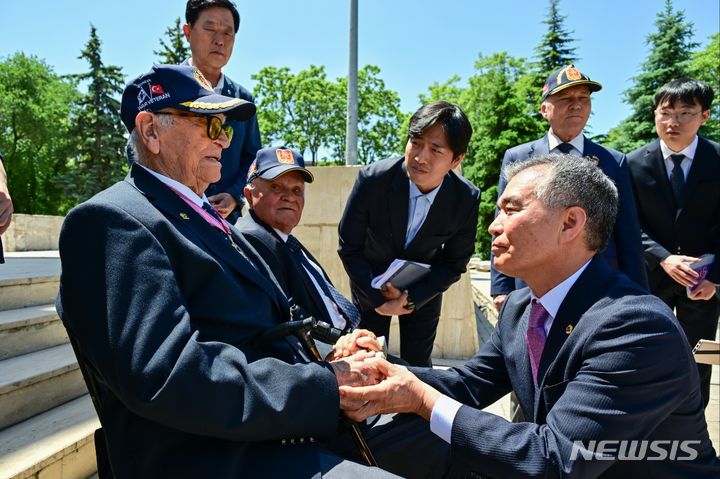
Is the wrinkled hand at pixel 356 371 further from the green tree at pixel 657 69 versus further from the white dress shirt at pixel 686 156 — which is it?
the green tree at pixel 657 69

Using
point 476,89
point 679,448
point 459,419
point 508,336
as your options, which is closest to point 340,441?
point 459,419

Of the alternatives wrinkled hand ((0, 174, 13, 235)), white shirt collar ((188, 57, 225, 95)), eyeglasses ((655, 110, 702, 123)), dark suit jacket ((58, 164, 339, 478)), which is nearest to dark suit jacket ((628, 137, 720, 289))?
eyeglasses ((655, 110, 702, 123))

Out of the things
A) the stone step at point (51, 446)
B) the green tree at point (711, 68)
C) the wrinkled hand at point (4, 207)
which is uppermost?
the green tree at point (711, 68)

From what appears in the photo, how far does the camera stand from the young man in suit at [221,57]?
3.27 m

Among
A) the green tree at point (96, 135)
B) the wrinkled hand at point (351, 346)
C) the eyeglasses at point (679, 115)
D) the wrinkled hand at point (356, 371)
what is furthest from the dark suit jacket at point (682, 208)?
the green tree at point (96, 135)

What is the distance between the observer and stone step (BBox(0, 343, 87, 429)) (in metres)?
2.72

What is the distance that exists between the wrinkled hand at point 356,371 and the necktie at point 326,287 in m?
0.92

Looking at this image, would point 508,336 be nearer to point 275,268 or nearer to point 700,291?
point 275,268

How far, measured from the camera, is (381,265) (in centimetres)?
362

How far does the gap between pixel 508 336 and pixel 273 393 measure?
1.10 meters

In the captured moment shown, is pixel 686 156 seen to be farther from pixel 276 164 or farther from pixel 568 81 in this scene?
pixel 276 164

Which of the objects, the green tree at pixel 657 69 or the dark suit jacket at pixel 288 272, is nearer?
the dark suit jacket at pixel 288 272

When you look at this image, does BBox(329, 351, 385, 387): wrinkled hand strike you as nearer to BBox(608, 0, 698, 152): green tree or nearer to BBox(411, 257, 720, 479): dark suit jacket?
BBox(411, 257, 720, 479): dark suit jacket

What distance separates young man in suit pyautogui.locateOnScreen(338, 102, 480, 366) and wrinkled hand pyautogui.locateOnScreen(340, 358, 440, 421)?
1.60m
